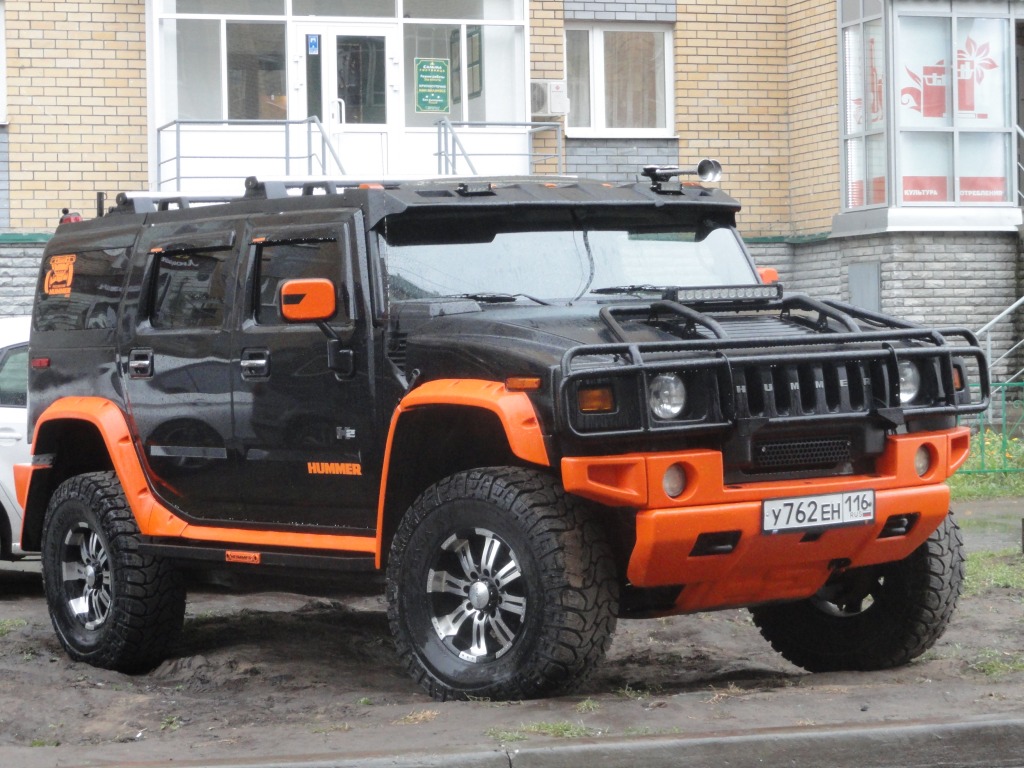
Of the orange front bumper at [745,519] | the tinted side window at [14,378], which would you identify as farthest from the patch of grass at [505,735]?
the tinted side window at [14,378]

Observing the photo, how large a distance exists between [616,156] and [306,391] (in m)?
15.6

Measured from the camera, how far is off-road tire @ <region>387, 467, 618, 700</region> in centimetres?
557

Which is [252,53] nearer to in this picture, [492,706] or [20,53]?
[20,53]

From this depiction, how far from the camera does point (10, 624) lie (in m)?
8.38

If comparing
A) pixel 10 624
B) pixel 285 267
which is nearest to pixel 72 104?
pixel 10 624

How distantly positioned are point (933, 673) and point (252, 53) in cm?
1517

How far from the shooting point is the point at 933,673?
6543 millimetres

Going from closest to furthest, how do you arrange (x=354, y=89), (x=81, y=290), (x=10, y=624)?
(x=81, y=290)
(x=10, y=624)
(x=354, y=89)

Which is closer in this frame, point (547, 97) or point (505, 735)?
point (505, 735)

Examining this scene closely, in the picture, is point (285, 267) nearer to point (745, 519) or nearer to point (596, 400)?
point (596, 400)

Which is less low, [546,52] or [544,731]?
[546,52]

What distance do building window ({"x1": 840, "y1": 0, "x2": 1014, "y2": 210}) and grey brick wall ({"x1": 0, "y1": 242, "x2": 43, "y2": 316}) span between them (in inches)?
389

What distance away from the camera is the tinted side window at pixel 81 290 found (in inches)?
302

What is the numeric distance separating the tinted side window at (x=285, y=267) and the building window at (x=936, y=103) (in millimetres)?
14167
